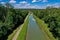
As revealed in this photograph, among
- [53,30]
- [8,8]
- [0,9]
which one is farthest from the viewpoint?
[8,8]

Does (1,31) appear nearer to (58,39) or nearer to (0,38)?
(0,38)

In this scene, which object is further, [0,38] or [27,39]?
[27,39]

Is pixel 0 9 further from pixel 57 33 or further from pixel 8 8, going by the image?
pixel 57 33

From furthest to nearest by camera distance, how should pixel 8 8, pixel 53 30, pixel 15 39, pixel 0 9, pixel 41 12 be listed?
pixel 41 12
pixel 8 8
pixel 0 9
pixel 53 30
pixel 15 39

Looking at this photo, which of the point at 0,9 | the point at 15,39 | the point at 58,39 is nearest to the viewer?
the point at 58,39

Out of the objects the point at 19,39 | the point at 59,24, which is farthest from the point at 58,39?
the point at 59,24

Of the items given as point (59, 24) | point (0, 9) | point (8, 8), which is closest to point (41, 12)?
point (8, 8)

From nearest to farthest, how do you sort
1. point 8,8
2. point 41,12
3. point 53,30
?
1. point 53,30
2. point 8,8
3. point 41,12

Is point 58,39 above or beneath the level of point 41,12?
above

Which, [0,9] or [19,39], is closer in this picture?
[19,39]
